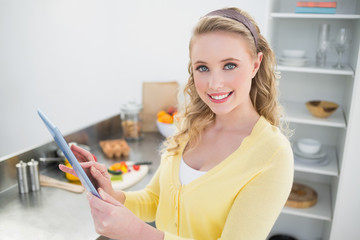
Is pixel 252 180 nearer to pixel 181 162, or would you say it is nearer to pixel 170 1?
pixel 181 162

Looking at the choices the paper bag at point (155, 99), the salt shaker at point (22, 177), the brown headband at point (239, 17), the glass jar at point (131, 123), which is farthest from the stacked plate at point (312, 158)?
the salt shaker at point (22, 177)

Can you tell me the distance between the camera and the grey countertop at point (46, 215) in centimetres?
149

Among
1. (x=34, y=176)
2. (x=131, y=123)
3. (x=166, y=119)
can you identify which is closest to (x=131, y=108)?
(x=131, y=123)

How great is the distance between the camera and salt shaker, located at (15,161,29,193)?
179cm

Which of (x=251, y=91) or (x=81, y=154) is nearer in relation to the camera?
(x=81, y=154)

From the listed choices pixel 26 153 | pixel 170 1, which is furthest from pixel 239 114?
pixel 170 1

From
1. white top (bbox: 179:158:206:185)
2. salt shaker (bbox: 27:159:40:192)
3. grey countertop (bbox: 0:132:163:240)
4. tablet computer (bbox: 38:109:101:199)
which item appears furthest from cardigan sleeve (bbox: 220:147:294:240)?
salt shaker (bbox: 27:159:40:192)

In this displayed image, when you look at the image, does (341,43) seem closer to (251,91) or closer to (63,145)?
(251,91)

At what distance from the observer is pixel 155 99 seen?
279cm

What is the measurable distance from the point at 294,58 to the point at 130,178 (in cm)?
125

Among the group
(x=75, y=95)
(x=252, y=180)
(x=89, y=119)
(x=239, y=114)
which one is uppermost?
(x=239, y=114)

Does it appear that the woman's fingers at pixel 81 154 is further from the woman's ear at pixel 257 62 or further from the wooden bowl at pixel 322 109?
the wooden bowl at pixel 322 109

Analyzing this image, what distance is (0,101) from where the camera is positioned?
268cm

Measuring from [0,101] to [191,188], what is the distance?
2.07m
